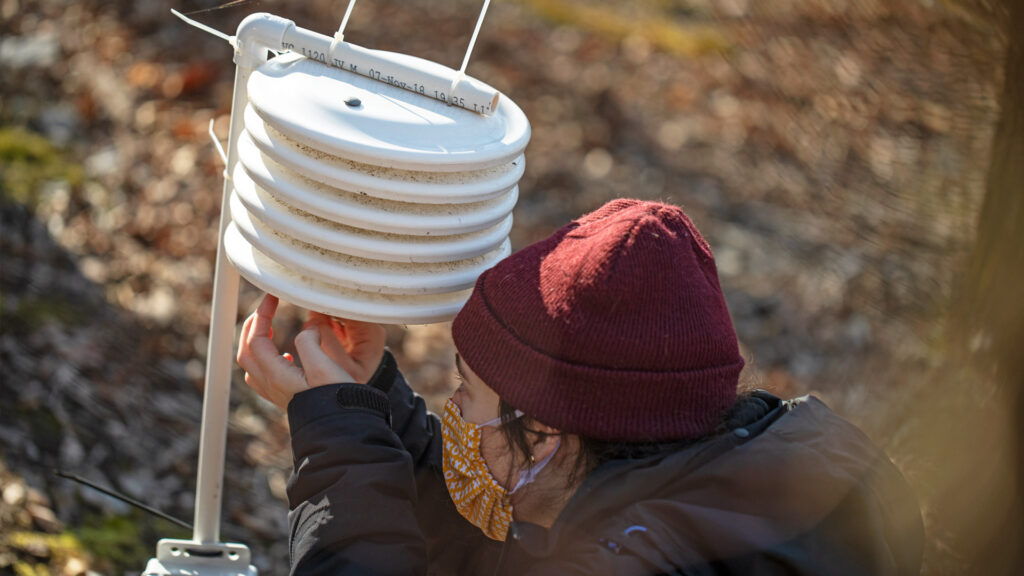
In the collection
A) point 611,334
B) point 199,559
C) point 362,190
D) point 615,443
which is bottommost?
point 199,559

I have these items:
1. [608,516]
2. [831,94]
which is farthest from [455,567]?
[831,94]

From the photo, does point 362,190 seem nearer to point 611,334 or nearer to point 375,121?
point 375,121

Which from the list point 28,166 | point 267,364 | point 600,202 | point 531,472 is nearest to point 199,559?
point 267,364

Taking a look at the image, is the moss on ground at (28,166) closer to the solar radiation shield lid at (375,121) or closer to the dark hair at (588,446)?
the solar radiation shield lid at (375,121)

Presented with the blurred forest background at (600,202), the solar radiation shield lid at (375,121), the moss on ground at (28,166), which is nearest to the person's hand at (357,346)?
the solar radiation shield lid at (375,121)

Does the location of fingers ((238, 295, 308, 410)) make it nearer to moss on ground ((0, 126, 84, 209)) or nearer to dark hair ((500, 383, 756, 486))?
dark hair ((500, 383, 756, 486))

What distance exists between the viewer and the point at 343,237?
4.85ft

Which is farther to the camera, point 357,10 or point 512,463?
point 357,10

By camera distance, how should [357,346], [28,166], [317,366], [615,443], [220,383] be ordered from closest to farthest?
[615,443] < [317,366] < [220,383] < [357,346] < [28,166]

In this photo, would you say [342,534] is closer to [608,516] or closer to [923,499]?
[608,516]

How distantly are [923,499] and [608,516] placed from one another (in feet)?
3.28

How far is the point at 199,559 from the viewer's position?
1.98 meters

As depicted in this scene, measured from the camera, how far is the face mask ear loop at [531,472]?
167 centimetres

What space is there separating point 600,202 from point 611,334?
11.3 feet
